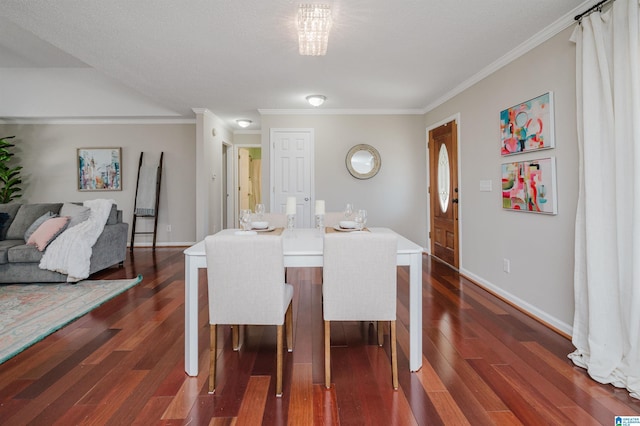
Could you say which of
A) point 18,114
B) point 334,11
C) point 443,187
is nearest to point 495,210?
point 443,187

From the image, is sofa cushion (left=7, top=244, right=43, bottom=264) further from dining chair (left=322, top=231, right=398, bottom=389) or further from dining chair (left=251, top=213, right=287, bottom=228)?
dining chair (left=322, top=231, right=398, bottom=389)

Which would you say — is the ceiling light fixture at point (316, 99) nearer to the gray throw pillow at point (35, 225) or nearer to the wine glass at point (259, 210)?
the wine glass at point (259, 210)

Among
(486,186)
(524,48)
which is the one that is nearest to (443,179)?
(486,186)

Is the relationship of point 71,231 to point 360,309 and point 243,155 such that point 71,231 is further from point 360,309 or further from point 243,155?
point 243,155

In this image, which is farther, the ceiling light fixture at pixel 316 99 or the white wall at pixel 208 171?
the white wall at pixel 208 171

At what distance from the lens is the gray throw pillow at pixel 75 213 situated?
12.2 feet

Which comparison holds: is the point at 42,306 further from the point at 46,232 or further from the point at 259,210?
the point at 259,210

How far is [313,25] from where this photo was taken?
7.53 feet

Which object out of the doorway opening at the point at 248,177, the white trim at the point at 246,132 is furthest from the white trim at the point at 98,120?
the doorway opening at the point at 248,177

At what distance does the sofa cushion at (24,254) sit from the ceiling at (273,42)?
2156 millimetres

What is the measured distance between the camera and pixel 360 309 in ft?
5.59

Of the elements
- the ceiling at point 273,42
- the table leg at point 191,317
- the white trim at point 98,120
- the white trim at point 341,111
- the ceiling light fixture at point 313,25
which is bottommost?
the table leg at point 191,317

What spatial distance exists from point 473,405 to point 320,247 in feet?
3.69

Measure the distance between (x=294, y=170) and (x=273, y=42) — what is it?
2.55 m
